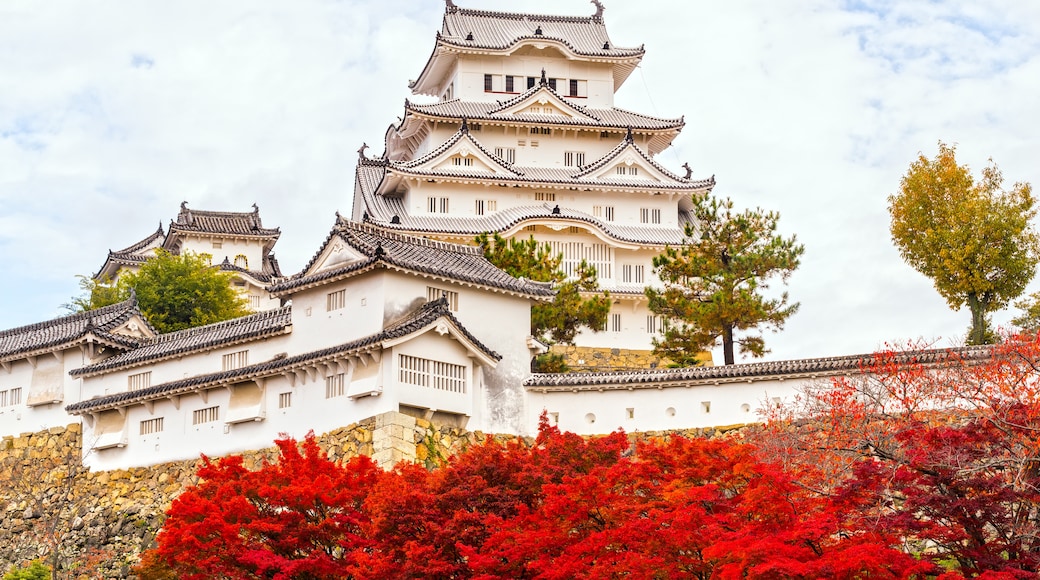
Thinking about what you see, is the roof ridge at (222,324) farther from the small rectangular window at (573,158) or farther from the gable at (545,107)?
Result: the small rectangular window at (573,158)

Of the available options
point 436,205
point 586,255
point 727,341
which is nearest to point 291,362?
point 727,341

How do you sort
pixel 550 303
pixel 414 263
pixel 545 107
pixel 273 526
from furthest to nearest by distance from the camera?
pixel 545 107, pixel 550 303, pixel 414 263, pixel 273 526

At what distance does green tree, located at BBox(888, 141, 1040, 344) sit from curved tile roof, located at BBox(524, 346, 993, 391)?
11.1 meters

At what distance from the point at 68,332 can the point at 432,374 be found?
12493 millimetres

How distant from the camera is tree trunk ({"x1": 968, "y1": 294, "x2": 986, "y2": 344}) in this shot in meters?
41.3

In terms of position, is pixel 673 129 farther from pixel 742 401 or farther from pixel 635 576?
pixel 635 576

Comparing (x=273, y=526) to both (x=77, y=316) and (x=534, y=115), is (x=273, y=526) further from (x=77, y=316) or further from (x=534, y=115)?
(x=534, y=115)

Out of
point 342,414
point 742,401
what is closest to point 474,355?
point 342,414

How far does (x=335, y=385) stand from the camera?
31500 mm

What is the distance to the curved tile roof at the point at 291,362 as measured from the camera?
30578 mm

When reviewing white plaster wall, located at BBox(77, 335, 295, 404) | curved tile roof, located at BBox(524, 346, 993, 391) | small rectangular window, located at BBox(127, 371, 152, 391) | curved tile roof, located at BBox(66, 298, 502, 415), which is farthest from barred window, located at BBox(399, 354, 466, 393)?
small rectangular window, located at BBox(127, 371, 152, 391)

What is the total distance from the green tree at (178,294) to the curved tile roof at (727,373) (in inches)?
834

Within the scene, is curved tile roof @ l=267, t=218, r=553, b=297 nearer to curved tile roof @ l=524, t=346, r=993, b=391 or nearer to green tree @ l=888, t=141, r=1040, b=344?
curved tile roof @ l=524, t=346, r=993, b=391

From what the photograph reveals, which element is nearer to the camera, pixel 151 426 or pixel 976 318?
pixel 151 426
